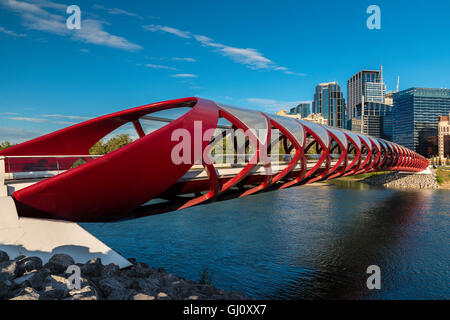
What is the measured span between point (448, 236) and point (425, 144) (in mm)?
156133

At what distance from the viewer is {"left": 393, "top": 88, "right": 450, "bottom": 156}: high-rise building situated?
154750 millimetres

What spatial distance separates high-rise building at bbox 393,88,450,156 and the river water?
148 metres

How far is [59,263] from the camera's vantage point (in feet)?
23.0

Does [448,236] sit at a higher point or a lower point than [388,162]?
lower

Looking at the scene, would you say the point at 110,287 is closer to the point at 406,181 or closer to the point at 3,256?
the point at 3,256

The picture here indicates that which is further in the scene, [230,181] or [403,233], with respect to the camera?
[403,233]

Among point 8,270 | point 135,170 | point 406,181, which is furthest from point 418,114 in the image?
point 8,270

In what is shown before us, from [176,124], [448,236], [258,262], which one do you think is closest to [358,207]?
[448,236]

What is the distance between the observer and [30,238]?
282 inches

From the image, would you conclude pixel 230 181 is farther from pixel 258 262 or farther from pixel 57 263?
pixel 258 262

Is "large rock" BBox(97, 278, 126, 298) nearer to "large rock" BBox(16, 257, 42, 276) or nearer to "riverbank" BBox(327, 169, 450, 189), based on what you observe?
"large rock" BBox(16, 257, 42, 276)

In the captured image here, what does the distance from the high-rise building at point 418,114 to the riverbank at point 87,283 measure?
17281 cm

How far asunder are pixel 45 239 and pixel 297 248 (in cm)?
1270

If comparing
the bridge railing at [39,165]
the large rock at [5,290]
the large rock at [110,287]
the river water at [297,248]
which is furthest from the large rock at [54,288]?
the river water at [297,248]
